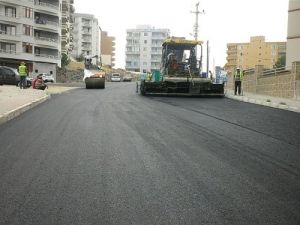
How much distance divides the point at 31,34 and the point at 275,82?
55.5m

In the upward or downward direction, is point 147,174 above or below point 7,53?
below

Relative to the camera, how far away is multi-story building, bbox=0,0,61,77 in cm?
7081

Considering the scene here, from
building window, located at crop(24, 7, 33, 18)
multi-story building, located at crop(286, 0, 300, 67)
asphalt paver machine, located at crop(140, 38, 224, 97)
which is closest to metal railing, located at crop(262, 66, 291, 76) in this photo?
asphalt paver machine, located at crop(140, 38, 224, 97)

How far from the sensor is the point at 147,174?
6434 millimetres

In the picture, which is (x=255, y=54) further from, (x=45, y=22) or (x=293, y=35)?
(x=293, y=35)

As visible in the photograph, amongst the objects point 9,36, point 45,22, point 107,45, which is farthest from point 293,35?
point 107,45

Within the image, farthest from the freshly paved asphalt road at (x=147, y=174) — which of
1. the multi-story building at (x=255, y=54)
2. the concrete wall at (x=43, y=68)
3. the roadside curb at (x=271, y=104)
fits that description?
the multi-story building at (x=255, y=54)

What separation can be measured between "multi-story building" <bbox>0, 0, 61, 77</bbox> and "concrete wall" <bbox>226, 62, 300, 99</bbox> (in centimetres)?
4556

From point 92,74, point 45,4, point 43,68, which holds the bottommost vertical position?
point 92,74

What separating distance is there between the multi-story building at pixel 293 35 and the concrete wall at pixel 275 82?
501 centimetres

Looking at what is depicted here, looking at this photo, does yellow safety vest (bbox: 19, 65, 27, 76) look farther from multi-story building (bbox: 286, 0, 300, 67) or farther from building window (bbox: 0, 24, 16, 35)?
building window (bbox: 0, 24, 16, 35)

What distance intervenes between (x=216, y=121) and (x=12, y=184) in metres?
8.43

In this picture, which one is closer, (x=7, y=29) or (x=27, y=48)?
(x=7, y=29)

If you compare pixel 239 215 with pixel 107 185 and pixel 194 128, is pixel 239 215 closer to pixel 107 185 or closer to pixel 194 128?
pixel 107 185
